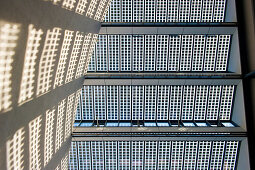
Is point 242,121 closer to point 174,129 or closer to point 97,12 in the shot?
point 174,129

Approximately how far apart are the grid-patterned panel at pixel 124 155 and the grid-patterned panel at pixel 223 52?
1011cm

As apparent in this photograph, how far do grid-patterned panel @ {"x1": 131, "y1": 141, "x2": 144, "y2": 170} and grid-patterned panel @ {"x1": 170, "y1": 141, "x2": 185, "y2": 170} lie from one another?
263 centimetres

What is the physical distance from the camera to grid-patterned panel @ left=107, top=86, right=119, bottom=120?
15023 millimetres

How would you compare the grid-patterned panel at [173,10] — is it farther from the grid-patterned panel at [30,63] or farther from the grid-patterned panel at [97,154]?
the grid-patterned panel at [97,154]

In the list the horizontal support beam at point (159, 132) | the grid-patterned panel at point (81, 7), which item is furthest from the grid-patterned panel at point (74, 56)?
the horizontal support beam at point (159, 132)

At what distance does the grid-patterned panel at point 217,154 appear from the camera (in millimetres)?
14797

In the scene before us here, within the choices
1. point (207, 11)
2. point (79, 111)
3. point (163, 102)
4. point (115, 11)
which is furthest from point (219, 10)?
point (79, 111)

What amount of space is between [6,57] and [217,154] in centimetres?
1644

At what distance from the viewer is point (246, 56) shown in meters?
13.2

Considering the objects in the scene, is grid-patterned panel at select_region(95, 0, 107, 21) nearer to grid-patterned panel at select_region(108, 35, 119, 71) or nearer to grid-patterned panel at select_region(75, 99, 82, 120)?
grid-patterned panel at select_region(108, 35, 119, 71)

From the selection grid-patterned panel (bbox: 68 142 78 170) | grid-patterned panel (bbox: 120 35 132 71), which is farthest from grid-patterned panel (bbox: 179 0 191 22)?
grid-patterned panel (bbox: 68 142 78 170)

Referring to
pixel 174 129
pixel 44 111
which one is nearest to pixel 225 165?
pixel 174 129

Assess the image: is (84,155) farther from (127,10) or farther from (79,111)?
(127,10)

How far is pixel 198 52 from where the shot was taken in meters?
14.5
